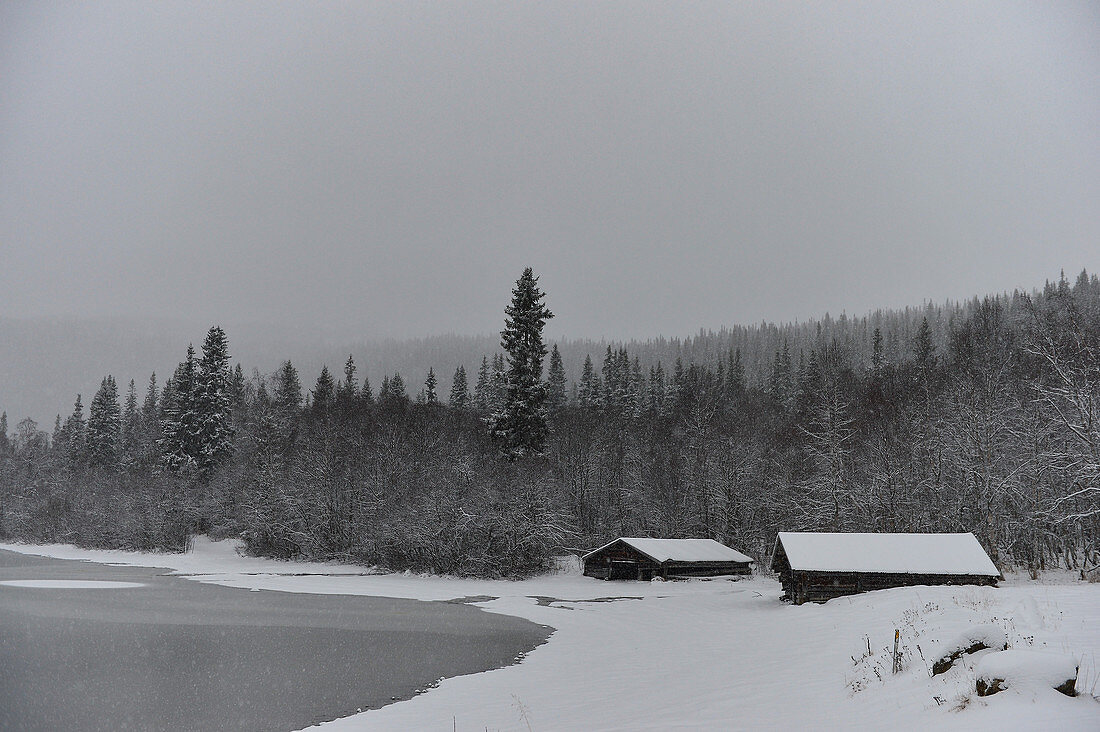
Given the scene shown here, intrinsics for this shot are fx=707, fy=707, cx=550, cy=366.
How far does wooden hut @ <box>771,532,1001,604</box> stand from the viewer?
34.5 m

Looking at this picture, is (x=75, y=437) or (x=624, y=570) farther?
(x=75, y=437)

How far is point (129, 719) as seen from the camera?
15.7 meters

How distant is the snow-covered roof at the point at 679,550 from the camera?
51.3m

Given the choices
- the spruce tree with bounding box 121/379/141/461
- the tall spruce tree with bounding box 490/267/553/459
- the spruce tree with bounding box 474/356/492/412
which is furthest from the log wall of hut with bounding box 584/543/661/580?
the spruce tree with bounding box 121/379/141/461

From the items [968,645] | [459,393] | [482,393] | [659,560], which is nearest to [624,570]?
[659,560]

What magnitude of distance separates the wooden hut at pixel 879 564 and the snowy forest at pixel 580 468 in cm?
490

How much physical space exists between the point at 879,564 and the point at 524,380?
3493 cm

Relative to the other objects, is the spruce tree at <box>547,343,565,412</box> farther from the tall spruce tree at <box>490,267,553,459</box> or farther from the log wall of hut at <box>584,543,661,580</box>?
the log wall of hut at <box>584,543,661,580</box>

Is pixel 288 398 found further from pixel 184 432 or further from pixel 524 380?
pixel 524 380

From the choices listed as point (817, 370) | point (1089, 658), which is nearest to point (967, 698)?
point (1089, 658)

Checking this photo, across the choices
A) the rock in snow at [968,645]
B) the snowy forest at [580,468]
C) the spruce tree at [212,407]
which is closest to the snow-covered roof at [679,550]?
the snowy forest at [580,468]

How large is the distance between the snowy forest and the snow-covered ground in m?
15.0

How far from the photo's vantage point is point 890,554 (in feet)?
118

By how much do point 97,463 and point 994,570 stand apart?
112 meters
